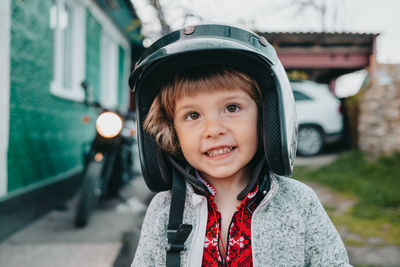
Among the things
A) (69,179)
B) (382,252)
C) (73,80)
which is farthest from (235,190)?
(73,80)

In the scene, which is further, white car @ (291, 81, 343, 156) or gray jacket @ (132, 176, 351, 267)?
white car @ (291, 81, 343, 156)

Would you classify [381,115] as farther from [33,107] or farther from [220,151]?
[220,151]

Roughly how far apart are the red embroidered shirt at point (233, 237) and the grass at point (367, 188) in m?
2.47

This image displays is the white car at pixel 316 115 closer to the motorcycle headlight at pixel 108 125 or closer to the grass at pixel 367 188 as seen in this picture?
the grass at pixel 367 188

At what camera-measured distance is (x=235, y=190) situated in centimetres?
153

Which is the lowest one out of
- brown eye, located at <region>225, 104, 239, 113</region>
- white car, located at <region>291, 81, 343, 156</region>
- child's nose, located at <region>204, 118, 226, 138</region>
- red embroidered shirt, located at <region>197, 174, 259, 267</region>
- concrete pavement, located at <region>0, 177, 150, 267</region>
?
concrete pavement, located at <region>0, 177, 150, 267</region>

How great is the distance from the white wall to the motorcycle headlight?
0.98 metres

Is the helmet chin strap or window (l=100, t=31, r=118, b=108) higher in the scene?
window (l=100, t=31, r=118, b=108)

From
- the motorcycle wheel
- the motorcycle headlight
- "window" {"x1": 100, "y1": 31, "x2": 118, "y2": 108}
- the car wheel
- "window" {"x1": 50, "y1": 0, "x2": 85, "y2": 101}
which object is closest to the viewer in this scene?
the motorcycle wheel

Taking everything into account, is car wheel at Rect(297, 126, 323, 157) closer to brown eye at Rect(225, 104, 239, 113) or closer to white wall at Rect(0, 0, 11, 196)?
white wall at Rect(0, 0, 11, 196)

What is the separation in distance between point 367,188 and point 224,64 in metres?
4.23

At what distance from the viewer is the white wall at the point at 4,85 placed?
10.2ft

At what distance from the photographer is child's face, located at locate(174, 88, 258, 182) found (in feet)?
4.51

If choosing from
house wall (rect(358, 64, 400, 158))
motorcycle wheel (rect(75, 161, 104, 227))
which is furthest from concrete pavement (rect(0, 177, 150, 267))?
house wall (rect(358, 64, 400, 158))
